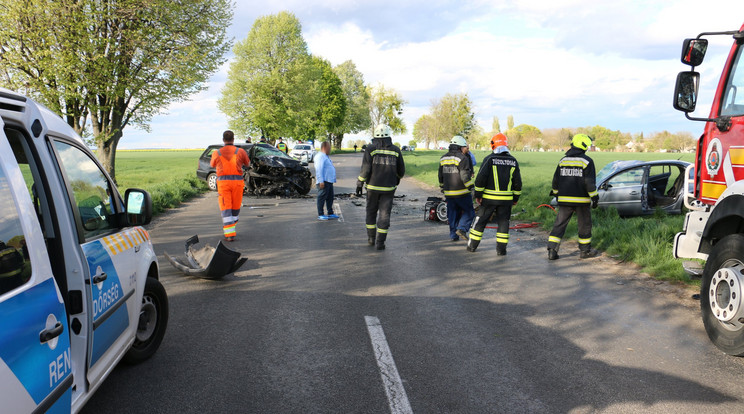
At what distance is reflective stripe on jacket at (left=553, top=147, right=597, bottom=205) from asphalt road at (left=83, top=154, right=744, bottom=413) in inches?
45.0

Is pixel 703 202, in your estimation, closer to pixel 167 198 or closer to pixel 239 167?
pixel 239 167

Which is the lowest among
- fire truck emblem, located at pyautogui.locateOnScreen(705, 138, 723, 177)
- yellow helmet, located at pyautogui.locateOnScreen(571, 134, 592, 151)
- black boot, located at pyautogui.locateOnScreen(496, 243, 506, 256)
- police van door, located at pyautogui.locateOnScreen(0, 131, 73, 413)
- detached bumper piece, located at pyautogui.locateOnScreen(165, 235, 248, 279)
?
black boot, located at pyautogui.locateOnScreen(496, 243, 506, 256)

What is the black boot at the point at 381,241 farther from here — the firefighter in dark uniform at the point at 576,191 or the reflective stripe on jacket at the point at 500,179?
the firefighter in dark uniform at the point at 576,191

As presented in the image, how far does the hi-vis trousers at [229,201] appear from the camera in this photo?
9148mm

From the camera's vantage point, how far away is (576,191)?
8.12 metres

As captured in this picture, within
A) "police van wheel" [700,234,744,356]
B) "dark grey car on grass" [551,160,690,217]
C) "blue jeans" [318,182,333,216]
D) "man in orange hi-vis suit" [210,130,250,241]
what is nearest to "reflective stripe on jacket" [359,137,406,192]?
"man in orange hi-vis suit" [210,130,250,241]

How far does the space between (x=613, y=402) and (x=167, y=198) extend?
1375cm

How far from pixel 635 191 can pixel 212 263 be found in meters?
9.63

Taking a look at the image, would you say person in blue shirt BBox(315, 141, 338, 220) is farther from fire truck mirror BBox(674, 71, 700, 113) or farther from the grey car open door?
fire truck mirror BBox(674, 71, 700, 113)

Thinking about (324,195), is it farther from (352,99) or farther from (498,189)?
(352,99)

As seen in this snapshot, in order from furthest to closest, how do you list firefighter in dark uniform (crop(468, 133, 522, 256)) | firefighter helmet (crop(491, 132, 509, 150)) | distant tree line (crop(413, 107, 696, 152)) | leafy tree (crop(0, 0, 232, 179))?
distant tree line (crop(413, 107, 696, 152)) < leafy tree (crop(0, 0, 232, 179)) < firefighter helmet (crop(491, 132, 509, 150)) < firefighter in dark uniform (crop(468, 133, 522, 256))

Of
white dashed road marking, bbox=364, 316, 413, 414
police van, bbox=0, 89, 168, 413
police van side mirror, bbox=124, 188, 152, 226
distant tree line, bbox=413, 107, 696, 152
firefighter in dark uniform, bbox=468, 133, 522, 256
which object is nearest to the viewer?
police van, bbox=0, 89, 168, 413

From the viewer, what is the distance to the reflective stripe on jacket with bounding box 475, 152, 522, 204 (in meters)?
8.52

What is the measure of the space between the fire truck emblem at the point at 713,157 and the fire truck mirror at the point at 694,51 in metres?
0.83
